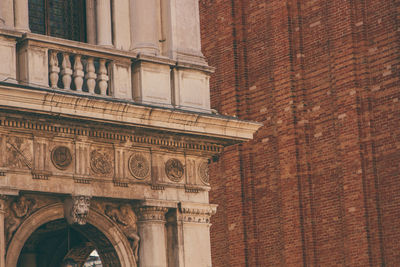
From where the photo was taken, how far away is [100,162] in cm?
1728

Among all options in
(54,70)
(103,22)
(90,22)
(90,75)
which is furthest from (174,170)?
(90,22)

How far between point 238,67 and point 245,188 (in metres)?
3.11

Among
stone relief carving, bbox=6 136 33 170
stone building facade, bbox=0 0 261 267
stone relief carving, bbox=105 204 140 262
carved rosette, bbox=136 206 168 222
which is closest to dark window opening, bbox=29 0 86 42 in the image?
stone building facade, bbox=0 0 261 267

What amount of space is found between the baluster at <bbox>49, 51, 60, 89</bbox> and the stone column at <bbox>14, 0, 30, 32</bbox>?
544mm

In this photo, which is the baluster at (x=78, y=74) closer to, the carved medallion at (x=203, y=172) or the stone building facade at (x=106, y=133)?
the stone building facade at (x=106, y=133)

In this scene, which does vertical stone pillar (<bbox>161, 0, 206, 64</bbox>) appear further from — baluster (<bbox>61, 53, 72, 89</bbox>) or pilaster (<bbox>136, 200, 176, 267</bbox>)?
pilaster (<bbox>136, 200, 176, 267</bbox>)

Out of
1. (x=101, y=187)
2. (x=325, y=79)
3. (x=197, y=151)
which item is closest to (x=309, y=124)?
(x=325, y=79)

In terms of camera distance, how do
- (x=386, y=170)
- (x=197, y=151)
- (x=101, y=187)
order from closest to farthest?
1. (x=101, y=187)
2. (x=197, y=151)
3. (x=386, y=170)

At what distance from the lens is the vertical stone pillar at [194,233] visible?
17859 millimetres

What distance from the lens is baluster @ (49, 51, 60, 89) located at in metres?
17.1

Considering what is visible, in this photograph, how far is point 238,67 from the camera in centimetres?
2864

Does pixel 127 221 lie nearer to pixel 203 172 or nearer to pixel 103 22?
pixel 203 172

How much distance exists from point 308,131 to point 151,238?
9654 mm

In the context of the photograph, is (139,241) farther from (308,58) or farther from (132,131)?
(308,58)
